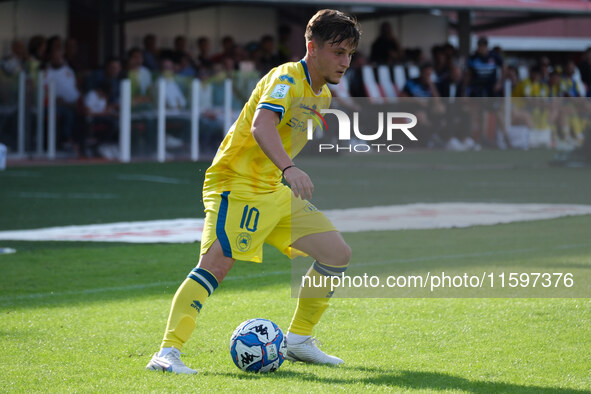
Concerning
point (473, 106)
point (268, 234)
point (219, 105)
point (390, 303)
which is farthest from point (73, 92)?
point (268, 234)

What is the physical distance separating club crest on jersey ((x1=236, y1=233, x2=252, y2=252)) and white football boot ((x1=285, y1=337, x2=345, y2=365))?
60cm

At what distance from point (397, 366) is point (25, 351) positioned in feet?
6.16

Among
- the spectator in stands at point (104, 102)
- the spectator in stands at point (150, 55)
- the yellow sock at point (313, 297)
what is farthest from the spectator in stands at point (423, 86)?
the yellow sock at point (313, 297)

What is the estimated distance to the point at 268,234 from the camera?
495 cm

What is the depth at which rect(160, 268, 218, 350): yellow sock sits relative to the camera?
187 inches

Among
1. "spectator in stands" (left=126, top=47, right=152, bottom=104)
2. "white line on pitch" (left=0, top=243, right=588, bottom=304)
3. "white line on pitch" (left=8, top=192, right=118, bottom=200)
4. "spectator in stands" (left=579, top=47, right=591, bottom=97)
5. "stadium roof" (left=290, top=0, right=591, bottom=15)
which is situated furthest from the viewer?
"spectator in stands" (left=579, top=47, right=591, bottom=97)

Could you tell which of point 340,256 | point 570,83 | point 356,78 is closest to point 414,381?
point 340,256

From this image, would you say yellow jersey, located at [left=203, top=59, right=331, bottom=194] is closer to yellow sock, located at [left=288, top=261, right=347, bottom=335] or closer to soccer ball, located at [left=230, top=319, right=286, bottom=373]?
yellow sock, located at [left=288, top=261, right=347, bottom=335]

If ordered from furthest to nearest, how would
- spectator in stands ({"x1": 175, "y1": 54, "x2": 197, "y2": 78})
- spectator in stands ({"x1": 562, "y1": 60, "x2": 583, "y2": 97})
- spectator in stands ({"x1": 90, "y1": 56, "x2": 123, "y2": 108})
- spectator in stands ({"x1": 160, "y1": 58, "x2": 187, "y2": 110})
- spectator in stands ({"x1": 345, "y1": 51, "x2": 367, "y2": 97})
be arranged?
1. spectator in stands ({"x1": 562, "y1": 60, "x2": 583, "y2": 97})
2. spectator in stands ({"x1": 345, "y1": 51, "x2": 367, "y2": 97})
3. spectator in stands ({"x1": 175, "y1": 54, "x2": 197, "y2": 78})
4. spectator in stands ({"x1": 160, "y1": 58, "x2": 187, "y2": 110})
5. spectator in stands ({"x1": 90, "y1": 56, "x2": 123, "y2": 108})

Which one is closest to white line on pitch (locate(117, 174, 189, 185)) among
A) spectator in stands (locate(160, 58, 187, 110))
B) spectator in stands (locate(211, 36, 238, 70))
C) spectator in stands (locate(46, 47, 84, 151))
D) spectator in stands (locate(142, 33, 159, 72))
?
spectator in stands (locate(46, 47, 84, 151))

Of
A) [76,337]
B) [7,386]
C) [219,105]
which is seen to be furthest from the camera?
[219,105]

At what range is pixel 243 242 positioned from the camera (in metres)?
4.80

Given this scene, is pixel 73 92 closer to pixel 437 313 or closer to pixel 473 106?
pixel 473 106

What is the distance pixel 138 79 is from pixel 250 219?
44.8 ft
